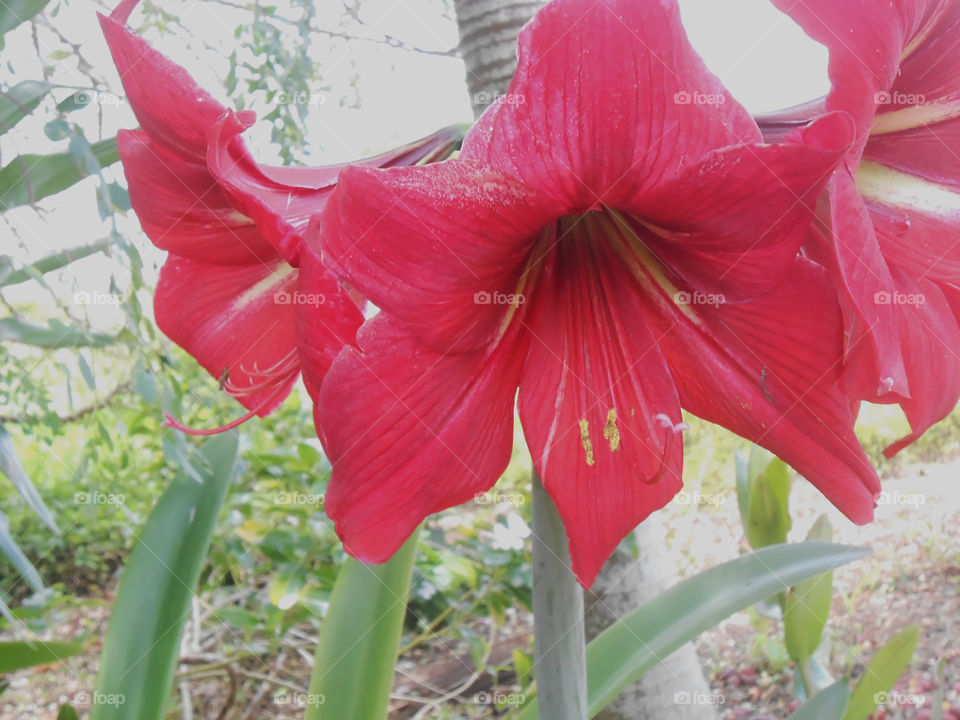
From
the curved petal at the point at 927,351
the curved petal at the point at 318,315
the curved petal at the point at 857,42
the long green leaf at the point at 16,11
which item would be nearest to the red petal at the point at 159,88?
the curved petal at the point at 318,315

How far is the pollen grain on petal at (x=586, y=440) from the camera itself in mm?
549

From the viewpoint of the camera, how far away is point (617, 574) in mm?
1187

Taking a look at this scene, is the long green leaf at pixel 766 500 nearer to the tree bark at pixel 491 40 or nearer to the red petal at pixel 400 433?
the tree bark at pixel 491 40

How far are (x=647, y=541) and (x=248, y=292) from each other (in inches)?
29.9

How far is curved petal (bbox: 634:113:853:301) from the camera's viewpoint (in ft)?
1.24

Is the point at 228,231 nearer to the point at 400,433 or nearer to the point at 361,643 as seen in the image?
the point at 400,433

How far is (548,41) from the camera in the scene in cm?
38

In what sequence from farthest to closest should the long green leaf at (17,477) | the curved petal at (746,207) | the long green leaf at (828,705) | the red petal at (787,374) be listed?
1. the long green leaf at (828,705)
2. the long green leaf at (17,477)
3. the red petal at (787,374)
4. the curved petal at (746,207)

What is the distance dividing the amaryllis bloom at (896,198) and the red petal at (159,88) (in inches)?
13.9

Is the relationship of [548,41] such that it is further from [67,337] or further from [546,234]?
[67,337]

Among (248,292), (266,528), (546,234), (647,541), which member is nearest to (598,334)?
(546,234)

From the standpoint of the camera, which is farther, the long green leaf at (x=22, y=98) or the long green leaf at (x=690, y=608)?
the long green leaf at (x=690, y=608)

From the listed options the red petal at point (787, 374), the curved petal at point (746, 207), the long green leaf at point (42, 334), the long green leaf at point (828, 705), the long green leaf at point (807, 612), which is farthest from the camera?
the long green leaf at point (807, 612)

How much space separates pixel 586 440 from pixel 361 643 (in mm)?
458
